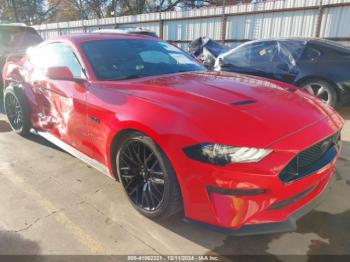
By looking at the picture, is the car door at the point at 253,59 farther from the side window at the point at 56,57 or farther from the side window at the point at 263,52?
the side window at the point at 56,57

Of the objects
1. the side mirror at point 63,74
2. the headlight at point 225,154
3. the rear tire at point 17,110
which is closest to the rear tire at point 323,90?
the headlight at point 225,154

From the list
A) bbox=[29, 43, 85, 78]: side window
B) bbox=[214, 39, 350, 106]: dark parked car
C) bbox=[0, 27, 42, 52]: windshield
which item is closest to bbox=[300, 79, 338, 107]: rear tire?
bbox=[214, 39, 350, 106]: dark parked car

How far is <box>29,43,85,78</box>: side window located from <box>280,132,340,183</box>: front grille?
6.99 ft

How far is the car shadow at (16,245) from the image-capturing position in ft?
7.54

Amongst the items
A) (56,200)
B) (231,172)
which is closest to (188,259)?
(231,172)

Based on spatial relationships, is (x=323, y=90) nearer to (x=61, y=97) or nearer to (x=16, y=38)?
(x=61, y=97)

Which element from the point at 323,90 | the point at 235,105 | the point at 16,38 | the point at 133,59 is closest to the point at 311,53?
A: the point at 323,90

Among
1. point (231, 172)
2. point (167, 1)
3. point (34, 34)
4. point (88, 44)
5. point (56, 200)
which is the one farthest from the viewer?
point (167, 1)

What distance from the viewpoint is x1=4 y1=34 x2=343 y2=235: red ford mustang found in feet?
6.60

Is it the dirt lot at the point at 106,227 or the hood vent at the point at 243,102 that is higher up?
the hood vent at the point at 243,102

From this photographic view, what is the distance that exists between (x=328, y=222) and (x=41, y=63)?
145 inches

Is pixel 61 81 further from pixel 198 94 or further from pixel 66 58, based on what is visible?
pixel 198 94

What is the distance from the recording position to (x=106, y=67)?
3.11 m

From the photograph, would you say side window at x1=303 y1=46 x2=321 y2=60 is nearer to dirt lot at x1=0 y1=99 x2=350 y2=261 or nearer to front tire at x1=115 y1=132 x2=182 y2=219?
dirt lot at x1=0 y1=99 x2=350 y2=261
